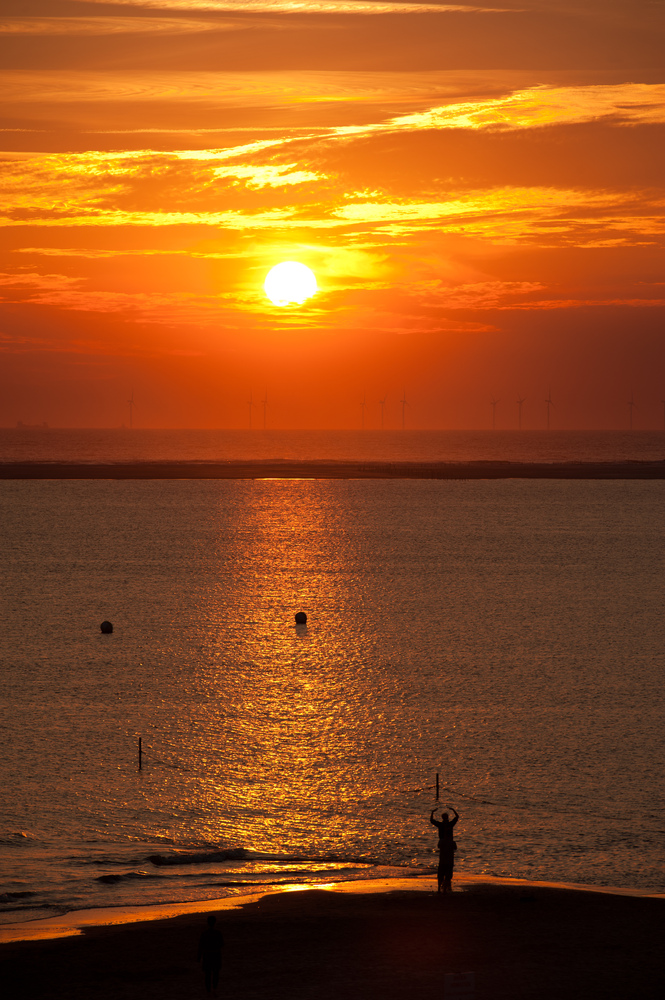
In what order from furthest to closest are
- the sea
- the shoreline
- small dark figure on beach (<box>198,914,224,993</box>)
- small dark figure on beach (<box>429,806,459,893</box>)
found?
the sea, small dark figure on beach (<box>429,806,459,893</box>), the shoreline, small dark figure on beach (<box>198,914,224,993</box>)

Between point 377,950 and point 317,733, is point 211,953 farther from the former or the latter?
point 317,733

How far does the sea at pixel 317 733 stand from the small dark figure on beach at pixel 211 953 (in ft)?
27.2

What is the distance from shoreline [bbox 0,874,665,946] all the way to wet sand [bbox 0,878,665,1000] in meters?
0.31

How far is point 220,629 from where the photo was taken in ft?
258

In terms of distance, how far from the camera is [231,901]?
3016 centimetres

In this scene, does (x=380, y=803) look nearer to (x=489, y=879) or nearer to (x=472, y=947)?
(x=489, y=879)

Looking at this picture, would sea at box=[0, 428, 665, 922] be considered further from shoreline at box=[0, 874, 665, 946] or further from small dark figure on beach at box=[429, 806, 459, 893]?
small dark figure on beach at box=[429, 806, 459, 893]

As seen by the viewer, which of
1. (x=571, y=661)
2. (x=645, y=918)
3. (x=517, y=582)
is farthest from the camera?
(x=517, y=582)

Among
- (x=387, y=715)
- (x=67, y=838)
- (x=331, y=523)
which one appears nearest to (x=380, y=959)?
(x=67, y=838)

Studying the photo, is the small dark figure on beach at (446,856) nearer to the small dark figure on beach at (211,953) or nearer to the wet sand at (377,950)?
the wet sand at (377,950)

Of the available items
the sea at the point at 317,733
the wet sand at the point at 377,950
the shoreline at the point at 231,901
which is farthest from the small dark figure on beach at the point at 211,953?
the sea at the point at 317,733

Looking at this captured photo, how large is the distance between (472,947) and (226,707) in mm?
29476

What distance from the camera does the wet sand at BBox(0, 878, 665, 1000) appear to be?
2338cm

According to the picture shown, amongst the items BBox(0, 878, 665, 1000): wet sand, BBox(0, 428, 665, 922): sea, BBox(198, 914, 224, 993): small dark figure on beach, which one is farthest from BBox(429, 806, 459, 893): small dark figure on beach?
BBox(198, 914, 224, 993): small dark figure on beach
